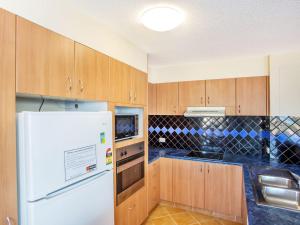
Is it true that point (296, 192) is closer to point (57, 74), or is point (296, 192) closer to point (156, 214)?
point (156, 214)

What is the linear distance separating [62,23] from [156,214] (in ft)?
8.56

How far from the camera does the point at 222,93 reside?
2.83 metres

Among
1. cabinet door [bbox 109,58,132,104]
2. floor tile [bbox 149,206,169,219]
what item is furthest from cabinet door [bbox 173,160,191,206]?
cabinet door [bbox 109,58,132,104]

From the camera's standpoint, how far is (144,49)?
7.88ft

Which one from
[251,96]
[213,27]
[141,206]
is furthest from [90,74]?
[251,96]

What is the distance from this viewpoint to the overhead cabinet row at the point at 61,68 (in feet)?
3.46

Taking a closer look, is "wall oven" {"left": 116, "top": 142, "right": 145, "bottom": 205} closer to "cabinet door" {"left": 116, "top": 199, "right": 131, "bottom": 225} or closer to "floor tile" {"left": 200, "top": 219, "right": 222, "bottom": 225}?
"cabinet door" {"left": 116, "top": 199, "right": 131, "bottom": 225}

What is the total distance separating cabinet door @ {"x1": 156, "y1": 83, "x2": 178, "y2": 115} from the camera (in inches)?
124

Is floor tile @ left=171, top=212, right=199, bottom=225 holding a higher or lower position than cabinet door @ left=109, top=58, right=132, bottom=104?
lower

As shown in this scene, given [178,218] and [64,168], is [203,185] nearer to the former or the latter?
[178,218]

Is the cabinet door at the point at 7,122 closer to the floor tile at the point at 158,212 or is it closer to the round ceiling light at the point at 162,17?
the round ceiling light at the point at 162,17

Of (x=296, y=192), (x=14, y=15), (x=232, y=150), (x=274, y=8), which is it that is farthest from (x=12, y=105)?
(x=232, y=150)

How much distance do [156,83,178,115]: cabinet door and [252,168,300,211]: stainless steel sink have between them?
153 cm

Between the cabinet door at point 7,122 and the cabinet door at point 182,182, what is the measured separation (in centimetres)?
216
